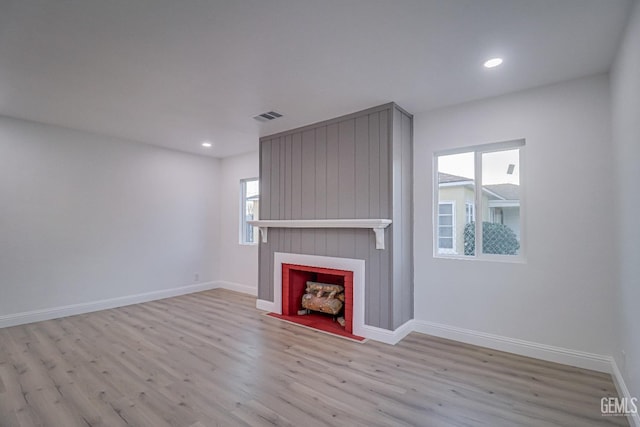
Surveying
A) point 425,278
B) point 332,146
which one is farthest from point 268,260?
point 425,278

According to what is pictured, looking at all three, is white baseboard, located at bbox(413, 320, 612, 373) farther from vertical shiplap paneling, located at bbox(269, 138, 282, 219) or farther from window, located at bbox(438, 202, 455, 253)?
vertical shiplap paneling, located at bbox(269, 138, 282, 219)

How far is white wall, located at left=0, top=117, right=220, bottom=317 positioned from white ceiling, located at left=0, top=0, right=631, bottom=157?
2.73ft

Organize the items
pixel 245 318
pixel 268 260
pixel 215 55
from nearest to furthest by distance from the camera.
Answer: pixel 215 55 → pixel 245 318 → pixel 268 260

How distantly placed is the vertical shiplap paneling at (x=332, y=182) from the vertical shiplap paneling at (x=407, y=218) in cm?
83

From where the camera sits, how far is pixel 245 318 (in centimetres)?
436

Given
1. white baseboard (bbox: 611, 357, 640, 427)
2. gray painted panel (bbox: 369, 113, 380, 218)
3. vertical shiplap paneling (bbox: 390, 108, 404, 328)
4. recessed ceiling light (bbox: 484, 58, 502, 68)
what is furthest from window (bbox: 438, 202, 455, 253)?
white baseboard (bbox: 611, 357, 640, 427)

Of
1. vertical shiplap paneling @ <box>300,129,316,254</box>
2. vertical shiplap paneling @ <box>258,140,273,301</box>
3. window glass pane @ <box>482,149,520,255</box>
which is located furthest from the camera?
vertical shiplap paneling @ <box>258,140,273,301</box>

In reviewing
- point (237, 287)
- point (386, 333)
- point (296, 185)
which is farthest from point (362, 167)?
point (237, 287)

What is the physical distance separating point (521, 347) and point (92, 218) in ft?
19.4

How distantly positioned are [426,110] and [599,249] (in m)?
2.24

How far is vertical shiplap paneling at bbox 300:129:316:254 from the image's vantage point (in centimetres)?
425

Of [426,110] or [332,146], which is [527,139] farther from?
[332,146]

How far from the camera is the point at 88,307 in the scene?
466 centimetres

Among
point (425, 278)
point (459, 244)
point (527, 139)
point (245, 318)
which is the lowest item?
point (245, 318)
